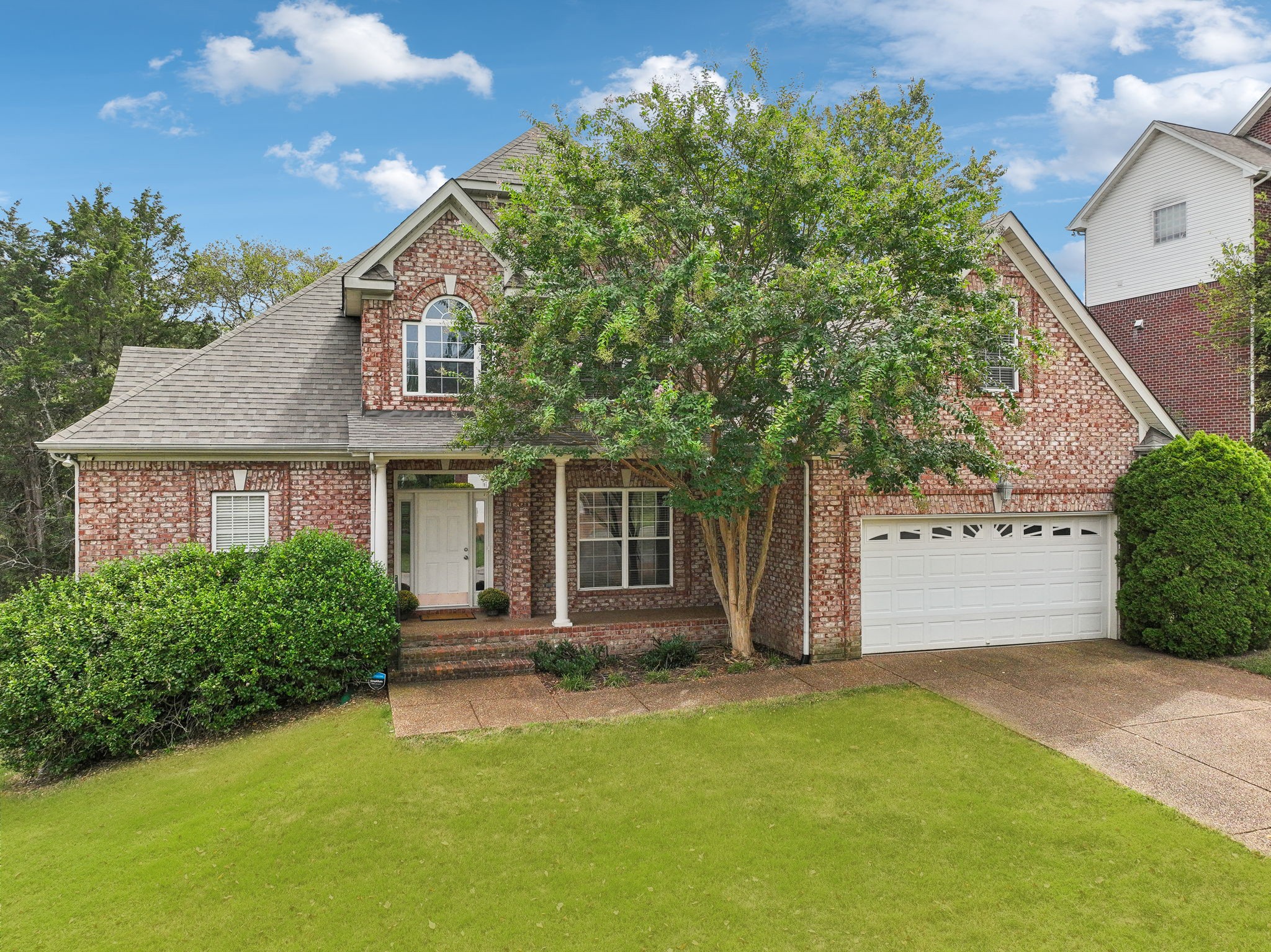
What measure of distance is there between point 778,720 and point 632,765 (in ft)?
6.77

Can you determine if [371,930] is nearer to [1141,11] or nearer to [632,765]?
[632,765]

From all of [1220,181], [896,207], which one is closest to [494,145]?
[896,207]

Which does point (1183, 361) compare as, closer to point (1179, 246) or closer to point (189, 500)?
point (1179, 246)

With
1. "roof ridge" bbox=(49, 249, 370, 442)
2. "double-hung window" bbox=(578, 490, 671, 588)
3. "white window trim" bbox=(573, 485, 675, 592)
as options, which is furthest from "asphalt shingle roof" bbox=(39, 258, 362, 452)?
"double-hung window" bbox=(578, 490, 671, 588)

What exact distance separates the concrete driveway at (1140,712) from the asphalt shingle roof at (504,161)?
10960mm

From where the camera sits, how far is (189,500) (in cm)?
1151

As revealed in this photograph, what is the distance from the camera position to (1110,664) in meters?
10.9

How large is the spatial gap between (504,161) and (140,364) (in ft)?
24.3

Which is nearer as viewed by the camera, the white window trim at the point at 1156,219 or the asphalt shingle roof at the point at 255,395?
the asphalt shingle roof at the point at 255,395

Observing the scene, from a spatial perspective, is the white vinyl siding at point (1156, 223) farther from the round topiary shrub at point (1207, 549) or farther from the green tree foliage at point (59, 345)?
the green tree foliage at point (59, 345)

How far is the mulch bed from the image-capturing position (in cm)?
1042

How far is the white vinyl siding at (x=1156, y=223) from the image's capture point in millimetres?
17375

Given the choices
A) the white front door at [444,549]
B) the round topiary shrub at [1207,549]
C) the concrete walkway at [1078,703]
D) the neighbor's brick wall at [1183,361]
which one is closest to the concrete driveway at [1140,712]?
the concrete walkway at [1078,703]

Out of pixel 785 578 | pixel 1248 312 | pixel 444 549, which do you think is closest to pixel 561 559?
pixel 444 549
